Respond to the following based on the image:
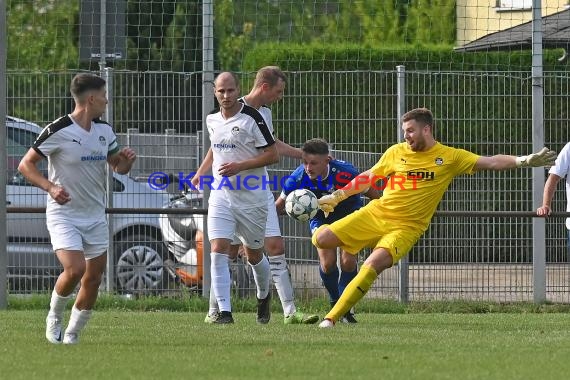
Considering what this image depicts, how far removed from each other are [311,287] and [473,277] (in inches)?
72.7

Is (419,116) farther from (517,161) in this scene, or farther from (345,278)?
(345,278)

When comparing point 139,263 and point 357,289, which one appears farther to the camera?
point 139,263

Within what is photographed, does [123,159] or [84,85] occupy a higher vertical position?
[84,85]

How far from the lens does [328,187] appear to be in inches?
481

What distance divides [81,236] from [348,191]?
9.18 feet

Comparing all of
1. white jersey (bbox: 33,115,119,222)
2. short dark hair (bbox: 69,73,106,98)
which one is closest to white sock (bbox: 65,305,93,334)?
white jersey (bbox: 33,115,119,222)

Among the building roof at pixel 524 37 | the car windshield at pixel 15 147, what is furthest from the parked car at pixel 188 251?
the building roof at pixel 524 37

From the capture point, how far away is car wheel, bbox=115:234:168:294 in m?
14.9

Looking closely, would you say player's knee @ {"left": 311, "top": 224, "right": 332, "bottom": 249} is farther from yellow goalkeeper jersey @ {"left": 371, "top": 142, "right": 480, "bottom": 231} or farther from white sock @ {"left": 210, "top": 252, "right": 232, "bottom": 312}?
white sock @ {"left": 210, "top": 252, "right": 232, "bottom": 312}

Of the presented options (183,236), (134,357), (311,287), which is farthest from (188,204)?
(134,357)

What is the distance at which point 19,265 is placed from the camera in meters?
15.0

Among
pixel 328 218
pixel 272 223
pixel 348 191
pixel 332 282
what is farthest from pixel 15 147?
pixel 348 191

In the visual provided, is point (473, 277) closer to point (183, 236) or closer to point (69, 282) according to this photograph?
point (183, 236)

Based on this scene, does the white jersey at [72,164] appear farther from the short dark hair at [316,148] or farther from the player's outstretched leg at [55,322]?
the short dark hair at [316,148]
